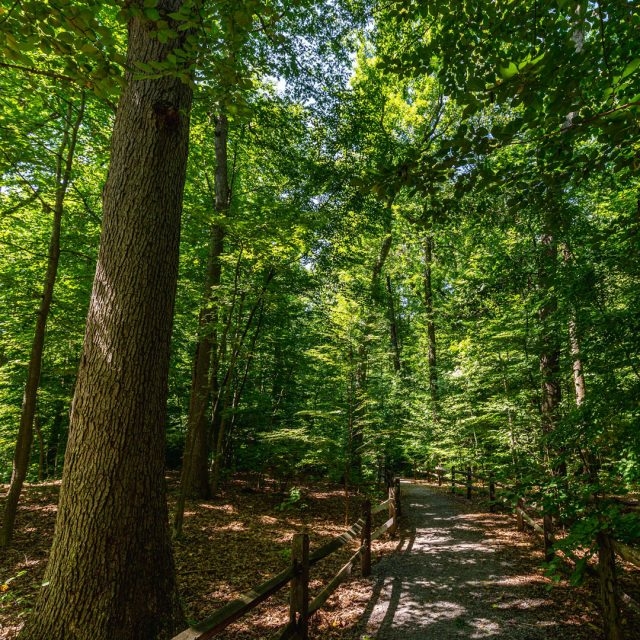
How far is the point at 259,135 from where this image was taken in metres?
10.2

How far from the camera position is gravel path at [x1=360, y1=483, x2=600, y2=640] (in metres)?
4.34

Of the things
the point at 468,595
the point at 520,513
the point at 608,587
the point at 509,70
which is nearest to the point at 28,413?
the point at 468,595

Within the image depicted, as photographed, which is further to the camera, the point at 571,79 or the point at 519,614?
the point at 519,614

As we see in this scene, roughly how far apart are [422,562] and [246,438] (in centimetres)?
664

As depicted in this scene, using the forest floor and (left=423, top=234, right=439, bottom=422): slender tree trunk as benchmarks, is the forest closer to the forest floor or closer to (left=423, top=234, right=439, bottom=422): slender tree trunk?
(left=423, top=234, right=439, bottom=422): slender tree trunk

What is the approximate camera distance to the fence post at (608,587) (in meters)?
3.63

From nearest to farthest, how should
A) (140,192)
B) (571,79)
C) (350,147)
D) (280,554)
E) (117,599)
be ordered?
1. (571,79)
2. (117,599)
3. (140,192)
4. (280,554)
5. (350,147)

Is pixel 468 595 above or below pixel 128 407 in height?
below

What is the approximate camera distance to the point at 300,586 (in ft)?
12.6

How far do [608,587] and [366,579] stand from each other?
3.50 m

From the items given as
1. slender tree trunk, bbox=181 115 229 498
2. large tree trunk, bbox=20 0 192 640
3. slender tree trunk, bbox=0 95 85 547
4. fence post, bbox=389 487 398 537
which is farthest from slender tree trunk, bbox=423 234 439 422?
large tree trunk, bbox=20 0 192 640

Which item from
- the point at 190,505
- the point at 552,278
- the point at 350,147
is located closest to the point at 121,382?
the point at 552,278

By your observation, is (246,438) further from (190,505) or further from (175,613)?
(175,613)

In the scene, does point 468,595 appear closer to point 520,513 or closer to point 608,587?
point 608,587
